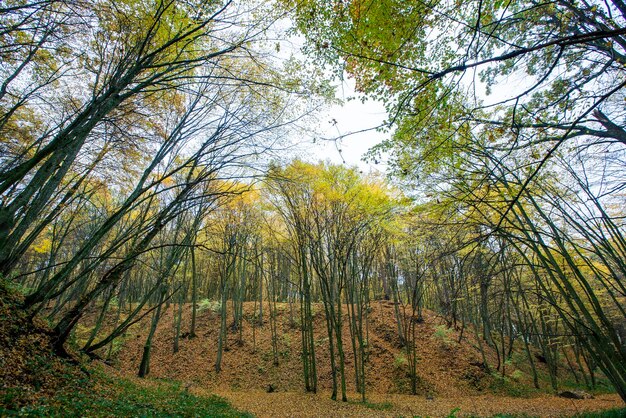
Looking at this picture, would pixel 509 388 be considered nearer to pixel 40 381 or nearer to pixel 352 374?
pixel 352 374

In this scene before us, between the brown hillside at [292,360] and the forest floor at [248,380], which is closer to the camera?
the forest floor at [248,380]

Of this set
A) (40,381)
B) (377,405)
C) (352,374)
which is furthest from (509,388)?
(40,381)

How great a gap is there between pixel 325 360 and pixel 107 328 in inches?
615

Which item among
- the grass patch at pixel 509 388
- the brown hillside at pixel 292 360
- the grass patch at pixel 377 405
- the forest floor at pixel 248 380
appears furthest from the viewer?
the brown hillside at pixel 292 360

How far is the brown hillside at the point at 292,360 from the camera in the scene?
40.2ft

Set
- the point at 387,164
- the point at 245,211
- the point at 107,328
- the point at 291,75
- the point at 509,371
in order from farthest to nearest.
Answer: the point at 107,328, the point at 245,211, the point at 509,371, the point at 387,164, the point at 291,75

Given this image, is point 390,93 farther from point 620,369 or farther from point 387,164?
point 620,369

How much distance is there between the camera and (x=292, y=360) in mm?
13930

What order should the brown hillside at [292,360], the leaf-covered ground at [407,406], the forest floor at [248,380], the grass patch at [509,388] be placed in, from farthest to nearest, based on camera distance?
the brown hillside at [292,360] < the grass patch at [509,388] < the leaf-covered ground at [407,406] < the forest floor at [248,380]

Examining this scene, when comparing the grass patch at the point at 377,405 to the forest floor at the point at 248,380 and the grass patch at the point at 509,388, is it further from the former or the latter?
the grass patch at the point at 509,388

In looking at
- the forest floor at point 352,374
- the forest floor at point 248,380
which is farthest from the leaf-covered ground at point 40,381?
the forest floor at point 352,374

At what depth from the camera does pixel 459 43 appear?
3.18 m

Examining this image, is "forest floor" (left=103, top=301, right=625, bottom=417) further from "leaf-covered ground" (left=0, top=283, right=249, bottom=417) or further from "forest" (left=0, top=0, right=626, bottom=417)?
"leaf-covered ground" (left=0, top=283, right=249, bottom=417)

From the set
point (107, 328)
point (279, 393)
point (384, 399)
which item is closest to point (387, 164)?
point (384, 399)
